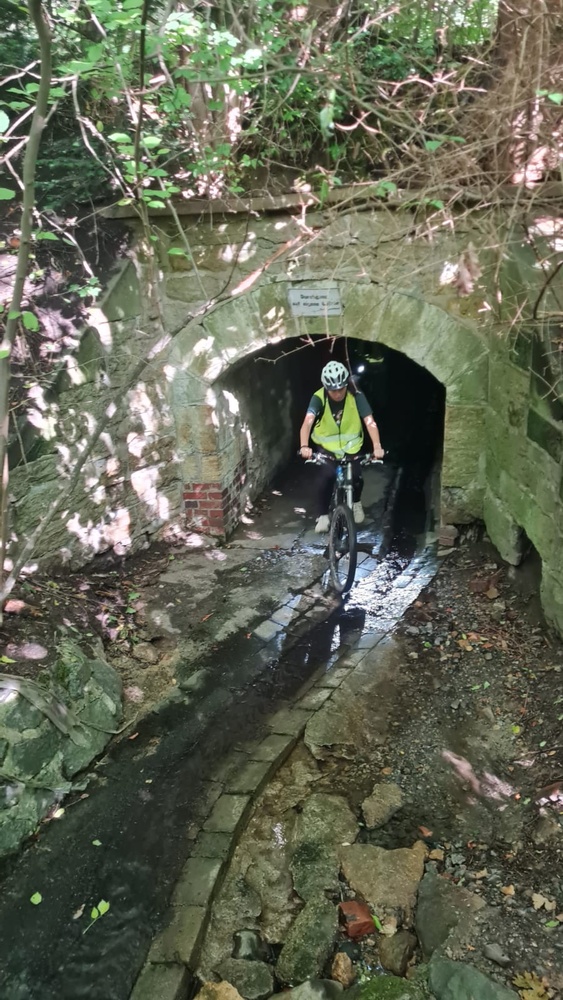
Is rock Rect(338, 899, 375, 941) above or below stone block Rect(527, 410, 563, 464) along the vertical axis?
below

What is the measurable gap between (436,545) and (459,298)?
201cm

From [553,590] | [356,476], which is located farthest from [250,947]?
[356,476]

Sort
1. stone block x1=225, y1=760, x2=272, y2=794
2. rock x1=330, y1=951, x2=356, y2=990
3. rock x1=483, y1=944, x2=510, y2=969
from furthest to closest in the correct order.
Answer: stone block x1=225, y1=760, x2=272, y2=794
rock x1=330, y1=951, x2=356, y2=990
rock x1=483, y1=944, x2=510, y2=969

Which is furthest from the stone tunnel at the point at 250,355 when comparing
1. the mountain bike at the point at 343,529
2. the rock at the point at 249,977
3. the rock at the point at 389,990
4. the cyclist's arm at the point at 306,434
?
the rock at the point at 249,977

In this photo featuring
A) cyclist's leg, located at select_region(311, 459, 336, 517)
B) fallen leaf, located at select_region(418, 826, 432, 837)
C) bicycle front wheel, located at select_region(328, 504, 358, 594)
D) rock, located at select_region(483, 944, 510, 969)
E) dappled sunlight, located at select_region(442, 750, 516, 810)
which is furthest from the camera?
cyclist's leg, located at select_region(311, 459, 336, 517)

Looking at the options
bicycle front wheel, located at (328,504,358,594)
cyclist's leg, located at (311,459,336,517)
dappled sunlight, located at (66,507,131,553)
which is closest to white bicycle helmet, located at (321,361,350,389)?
bicycle front wheel, located at (328,504,358,594)

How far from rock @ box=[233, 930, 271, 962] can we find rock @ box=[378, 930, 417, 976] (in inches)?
18.3

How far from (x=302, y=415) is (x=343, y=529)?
3573mm

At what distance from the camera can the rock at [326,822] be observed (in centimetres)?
294

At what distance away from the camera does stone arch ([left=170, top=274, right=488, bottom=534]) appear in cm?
470

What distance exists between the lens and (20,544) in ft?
13.6

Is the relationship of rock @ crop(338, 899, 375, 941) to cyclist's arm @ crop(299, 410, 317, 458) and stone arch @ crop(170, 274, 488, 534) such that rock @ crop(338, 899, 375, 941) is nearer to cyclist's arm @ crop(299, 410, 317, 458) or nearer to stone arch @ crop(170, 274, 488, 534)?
cyclist's arm @ crop(299, 410, 317, 458)

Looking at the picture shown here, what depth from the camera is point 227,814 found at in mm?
3084

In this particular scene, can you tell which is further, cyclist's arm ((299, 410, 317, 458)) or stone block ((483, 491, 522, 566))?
cyclist's arm ((299, 410, 317, 458))
